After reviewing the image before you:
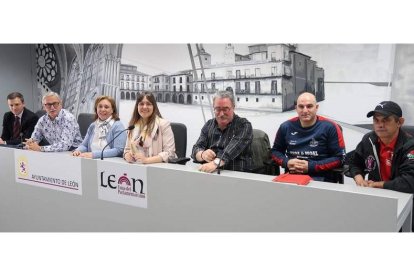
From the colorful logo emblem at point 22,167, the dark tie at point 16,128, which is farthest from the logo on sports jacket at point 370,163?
the dark tie at point 16,128

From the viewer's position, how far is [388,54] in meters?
3.45

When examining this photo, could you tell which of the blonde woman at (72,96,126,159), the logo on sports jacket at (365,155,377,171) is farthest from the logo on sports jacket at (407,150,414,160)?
the blonde woman at (72,96,126,159)

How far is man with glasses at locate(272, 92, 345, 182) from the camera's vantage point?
2.32 m

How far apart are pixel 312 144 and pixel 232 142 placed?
0.58m

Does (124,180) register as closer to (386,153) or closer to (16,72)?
(386,153)

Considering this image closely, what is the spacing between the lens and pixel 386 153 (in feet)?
6.77

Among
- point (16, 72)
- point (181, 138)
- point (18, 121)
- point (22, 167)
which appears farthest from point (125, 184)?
point (16, 72)

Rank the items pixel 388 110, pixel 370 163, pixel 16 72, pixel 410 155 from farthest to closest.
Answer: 1. pixel 16 72
2. pixel 370 163
3. pixel 388 110
4. pixel 410 155

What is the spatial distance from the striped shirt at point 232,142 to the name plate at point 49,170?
0.84 metres

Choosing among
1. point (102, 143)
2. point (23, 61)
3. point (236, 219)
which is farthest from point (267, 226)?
point (23, 61)

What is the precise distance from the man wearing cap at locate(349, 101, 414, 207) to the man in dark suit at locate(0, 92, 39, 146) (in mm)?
3245

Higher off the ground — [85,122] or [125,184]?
[85,122]

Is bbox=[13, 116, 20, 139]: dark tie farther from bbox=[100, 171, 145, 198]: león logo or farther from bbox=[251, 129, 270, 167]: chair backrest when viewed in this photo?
bbox=[251, 129, 270, 167]: chair backrest

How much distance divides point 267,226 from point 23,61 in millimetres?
6141
